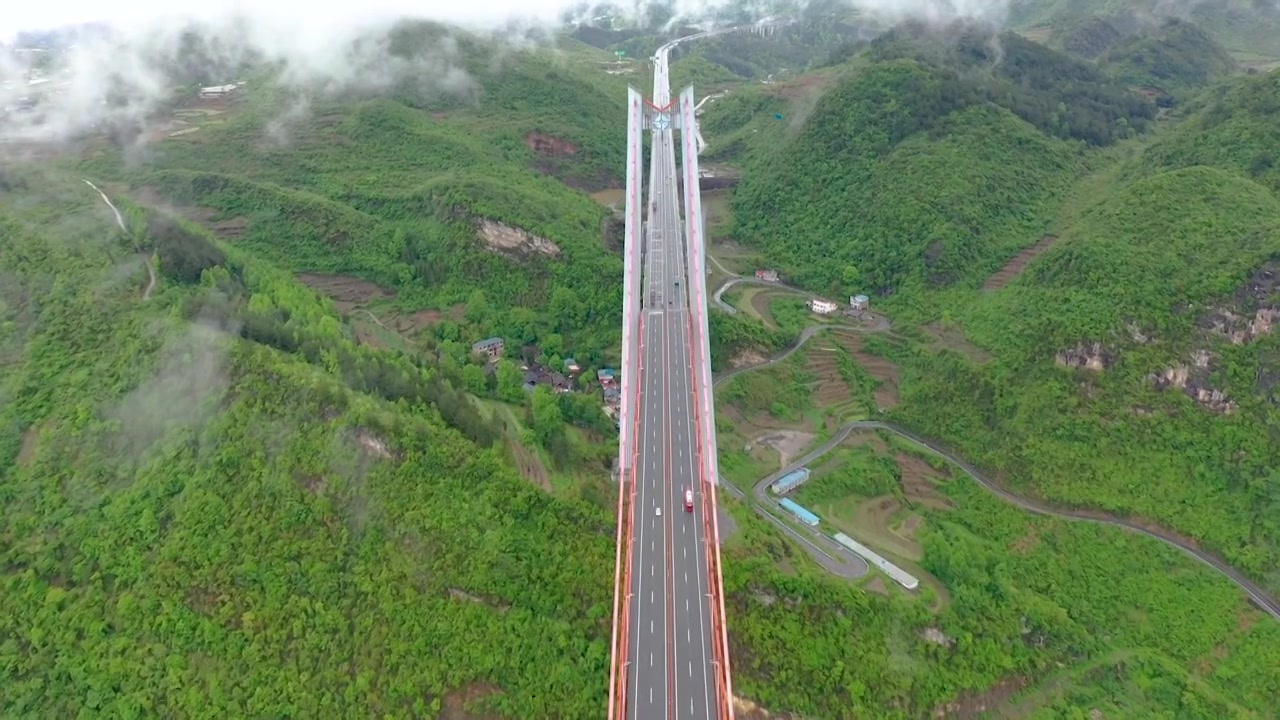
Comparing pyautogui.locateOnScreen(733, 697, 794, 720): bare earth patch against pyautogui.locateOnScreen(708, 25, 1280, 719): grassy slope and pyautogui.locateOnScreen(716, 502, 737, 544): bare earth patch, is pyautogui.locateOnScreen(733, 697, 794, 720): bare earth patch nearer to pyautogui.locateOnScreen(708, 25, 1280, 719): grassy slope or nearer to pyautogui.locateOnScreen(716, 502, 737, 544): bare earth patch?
pyautogui.locateOnScreen(716, 502, 737, 544): bare earth patch

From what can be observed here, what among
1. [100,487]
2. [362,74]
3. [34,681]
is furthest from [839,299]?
[362,74]

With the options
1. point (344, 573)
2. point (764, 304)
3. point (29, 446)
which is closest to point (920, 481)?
point (764, 304)

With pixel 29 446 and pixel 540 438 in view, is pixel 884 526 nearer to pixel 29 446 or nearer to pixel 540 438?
pixel 540 438

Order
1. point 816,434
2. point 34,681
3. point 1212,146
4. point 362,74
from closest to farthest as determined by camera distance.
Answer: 1. point 34,681
2. point 816,434
3. point 1212,146
4. point 362,74

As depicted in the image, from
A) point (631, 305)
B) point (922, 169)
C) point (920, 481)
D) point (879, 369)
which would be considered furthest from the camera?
point (922, 169)

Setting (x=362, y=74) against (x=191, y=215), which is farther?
(x=362, y=74)

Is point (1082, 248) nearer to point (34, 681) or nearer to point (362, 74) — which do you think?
point (34, 681)
